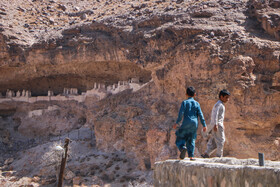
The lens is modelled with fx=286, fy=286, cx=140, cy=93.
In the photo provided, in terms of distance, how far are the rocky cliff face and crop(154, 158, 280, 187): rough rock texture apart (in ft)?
27.5

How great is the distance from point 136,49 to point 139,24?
154 centimetres

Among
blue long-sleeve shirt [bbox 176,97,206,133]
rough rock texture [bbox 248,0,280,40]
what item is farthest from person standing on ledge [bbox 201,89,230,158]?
rough rock texture [bbox 248,0,280,40]

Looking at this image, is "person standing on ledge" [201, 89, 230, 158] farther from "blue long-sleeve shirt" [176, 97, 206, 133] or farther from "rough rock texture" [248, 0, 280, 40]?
"rough rock texture" [248, 0, 280, 40]

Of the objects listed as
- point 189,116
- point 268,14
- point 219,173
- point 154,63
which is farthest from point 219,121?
point 154,63

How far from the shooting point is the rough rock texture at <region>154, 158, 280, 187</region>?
347 cm

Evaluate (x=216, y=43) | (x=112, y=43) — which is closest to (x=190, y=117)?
(x=216, y=43)

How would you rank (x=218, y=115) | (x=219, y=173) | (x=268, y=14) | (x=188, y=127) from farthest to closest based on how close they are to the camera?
1. (x=268, y=14)
2. (x=218, y=115)
3. (x=188, y=127)
4. (x=219, y=173)

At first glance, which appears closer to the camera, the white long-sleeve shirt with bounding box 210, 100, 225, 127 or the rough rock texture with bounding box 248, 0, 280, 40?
the white long-sleeve shirt with bounding box 210, 100, 225, 127

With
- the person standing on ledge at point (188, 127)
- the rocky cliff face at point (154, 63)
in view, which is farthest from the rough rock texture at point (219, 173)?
the rocky cliff face at point (154, 63)

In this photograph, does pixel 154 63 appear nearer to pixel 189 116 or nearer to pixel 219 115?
pixel 219 115

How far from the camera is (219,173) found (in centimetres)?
416

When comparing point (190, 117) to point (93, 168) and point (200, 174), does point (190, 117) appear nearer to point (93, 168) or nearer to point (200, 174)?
point (200, 174)

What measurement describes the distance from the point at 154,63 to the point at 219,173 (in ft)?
41.3

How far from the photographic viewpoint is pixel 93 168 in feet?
55.7
